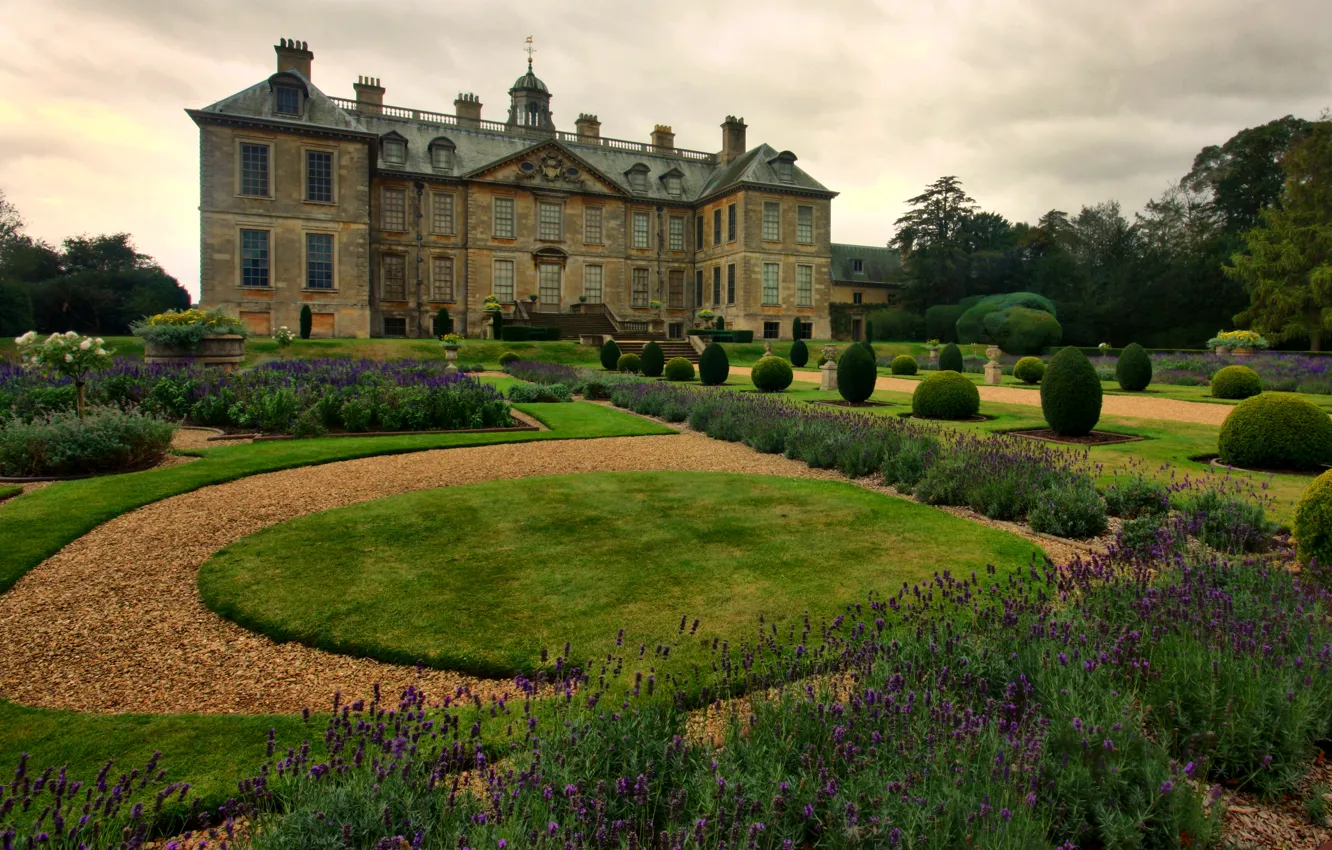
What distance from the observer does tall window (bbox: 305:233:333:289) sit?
31905 millimetres

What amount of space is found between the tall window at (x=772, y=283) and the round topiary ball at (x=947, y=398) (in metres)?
27.1

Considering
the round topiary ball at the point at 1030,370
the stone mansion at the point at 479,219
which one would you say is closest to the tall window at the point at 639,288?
the stone mansion at the point at 479,219

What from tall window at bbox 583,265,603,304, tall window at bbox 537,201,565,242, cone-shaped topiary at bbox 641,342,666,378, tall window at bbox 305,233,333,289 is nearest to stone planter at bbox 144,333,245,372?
cone-shaped topiary at bbox 641,342,666,378

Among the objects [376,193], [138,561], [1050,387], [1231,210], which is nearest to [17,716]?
[138,561]

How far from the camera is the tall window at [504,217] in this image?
38.2 metres

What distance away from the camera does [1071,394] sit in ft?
36.3

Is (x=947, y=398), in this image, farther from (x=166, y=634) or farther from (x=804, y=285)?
(x=804, y=285)

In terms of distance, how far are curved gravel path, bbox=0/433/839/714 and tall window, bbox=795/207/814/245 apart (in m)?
36.3

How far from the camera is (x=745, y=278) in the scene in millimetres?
39625

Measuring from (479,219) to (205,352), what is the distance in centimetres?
2340

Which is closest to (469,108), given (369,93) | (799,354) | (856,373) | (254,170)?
(369,93)

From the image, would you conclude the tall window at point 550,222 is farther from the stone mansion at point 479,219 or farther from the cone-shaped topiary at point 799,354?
the cone-shaped topiary at point 799,354

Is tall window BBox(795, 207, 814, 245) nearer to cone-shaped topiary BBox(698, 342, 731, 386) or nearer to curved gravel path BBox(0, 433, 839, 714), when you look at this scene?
cone-shaped topiary BBox(698, 342, 731, 386)

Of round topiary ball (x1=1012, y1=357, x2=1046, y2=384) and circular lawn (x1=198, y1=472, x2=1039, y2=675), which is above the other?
round topiary ball (x1=1012, y1=357, x2=1046, y2=384)
